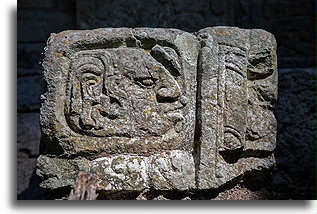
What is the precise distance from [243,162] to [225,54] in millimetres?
462

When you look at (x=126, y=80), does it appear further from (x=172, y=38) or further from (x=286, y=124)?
(x=286, y=124)

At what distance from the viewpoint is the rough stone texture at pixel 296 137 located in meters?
2.61

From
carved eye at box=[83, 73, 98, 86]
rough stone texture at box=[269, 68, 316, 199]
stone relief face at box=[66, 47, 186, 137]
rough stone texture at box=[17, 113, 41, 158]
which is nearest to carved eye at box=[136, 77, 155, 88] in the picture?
stone relief face at box=[66, 47, 186, 137]

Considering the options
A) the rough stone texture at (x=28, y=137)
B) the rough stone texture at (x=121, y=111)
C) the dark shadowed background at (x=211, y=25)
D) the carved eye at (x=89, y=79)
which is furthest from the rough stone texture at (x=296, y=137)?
the rough stone texture at (x=28, y=137)

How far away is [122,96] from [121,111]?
61 mm

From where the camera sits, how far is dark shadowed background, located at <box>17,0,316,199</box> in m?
2.61

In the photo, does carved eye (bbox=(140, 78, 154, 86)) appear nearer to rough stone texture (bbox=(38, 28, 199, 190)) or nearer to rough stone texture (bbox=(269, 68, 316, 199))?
rough stone texture (bbox=(38, 28, 199, 190))

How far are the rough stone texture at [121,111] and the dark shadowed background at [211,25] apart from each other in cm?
A: 99

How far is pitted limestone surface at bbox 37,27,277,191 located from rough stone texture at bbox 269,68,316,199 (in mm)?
801

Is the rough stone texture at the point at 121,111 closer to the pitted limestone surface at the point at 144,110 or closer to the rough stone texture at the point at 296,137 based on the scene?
the pitted limestone surface at the point at 144,110

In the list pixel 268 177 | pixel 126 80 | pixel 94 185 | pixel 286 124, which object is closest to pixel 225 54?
pixel 126 80

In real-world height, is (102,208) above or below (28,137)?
below

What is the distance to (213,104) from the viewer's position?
181cm

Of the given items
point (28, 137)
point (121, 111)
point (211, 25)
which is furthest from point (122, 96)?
point (211, 25)
